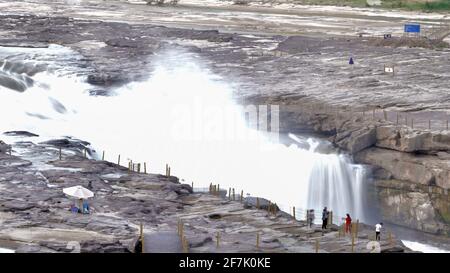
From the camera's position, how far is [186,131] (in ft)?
174

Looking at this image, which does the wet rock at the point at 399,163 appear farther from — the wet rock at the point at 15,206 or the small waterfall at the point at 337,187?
the wet rock at the point at 15,206

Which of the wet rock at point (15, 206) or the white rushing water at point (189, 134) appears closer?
the wet rock at point (15, 206)

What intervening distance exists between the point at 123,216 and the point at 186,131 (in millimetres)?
18228

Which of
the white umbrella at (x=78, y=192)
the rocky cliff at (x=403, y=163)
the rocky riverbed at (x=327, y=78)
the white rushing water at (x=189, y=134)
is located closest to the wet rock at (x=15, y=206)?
the white umbrella at (x=78, y=192)

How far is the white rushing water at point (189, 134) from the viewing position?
46375mm

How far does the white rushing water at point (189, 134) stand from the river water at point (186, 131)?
0.05 metres

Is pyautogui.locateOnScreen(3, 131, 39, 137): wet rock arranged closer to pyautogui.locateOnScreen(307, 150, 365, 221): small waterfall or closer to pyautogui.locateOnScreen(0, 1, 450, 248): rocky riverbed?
Result: pyautogui.locateOnScreen(0, 1, 450, 248): rocky riverbed

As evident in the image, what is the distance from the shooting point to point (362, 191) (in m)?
45.7

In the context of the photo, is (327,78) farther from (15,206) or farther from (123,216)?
(15,206)

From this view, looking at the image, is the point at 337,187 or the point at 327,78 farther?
the point at 327,78

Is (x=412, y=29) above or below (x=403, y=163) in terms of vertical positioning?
above

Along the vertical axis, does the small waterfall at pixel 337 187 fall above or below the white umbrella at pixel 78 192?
below

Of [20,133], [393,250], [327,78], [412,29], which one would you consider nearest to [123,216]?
[393,250]
